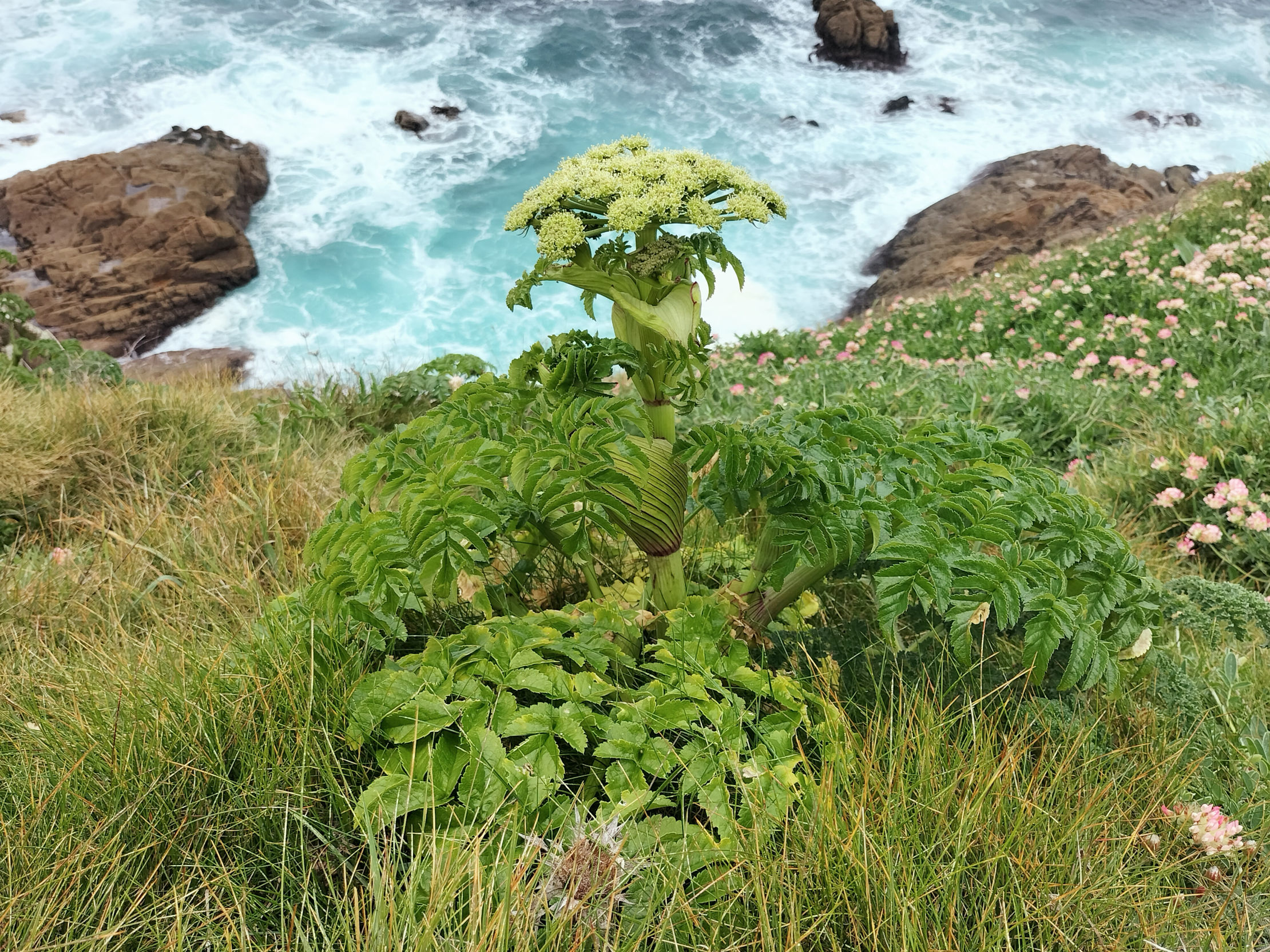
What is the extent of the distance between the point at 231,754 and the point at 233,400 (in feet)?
14.5

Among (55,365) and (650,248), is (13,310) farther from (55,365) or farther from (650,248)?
(650,248)

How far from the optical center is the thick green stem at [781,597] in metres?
2.38

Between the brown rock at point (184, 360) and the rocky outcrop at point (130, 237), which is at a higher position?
the rocky outcrop at point (130, 237)

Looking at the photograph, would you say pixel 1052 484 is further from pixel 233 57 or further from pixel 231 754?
pixel 233 57

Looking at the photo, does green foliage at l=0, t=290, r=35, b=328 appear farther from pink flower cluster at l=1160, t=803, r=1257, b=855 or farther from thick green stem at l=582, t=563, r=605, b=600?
pink flower cluster at l=1160, t=803, r=1257, b=855

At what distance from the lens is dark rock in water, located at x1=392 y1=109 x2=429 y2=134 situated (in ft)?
63.5

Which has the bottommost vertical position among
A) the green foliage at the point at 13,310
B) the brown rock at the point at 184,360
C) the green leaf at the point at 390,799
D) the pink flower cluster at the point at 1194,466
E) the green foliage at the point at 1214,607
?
the brown rock at the point at 184,360

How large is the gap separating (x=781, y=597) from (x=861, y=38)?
81.9 ft

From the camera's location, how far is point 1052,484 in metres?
2.35

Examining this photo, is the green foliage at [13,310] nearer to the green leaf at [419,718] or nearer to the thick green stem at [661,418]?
the thick green stem at [661,418]

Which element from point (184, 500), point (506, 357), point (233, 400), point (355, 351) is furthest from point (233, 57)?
point (184, 500)

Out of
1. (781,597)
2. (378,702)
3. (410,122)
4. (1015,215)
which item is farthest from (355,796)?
(410,122)

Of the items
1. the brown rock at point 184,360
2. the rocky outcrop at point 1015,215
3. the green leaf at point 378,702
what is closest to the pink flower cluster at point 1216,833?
the green leaf at point 378,702

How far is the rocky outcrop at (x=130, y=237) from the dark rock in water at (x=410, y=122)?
3650mm
